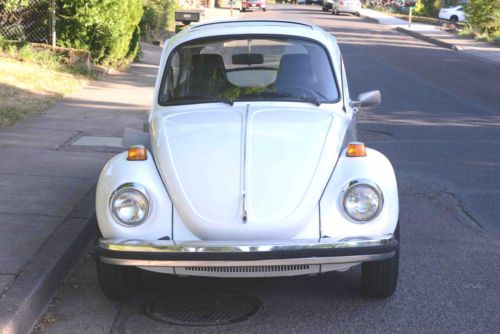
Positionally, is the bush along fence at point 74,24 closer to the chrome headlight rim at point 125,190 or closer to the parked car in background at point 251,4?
the chrome headlight rim at point 125,190

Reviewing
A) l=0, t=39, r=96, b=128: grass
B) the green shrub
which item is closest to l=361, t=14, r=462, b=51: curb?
the green shrub

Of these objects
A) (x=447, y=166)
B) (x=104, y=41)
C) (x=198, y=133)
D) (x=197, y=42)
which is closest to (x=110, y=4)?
(x=104, y=41)

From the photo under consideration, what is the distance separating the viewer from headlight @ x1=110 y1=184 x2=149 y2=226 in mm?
4793

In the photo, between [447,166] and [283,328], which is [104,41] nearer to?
[447,166]

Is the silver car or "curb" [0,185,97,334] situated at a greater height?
the silver car

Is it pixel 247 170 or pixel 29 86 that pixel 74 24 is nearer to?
pixel 29 86

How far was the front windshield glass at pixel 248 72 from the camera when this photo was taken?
6090mm

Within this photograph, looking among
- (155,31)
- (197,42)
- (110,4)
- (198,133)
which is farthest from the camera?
(155,31)

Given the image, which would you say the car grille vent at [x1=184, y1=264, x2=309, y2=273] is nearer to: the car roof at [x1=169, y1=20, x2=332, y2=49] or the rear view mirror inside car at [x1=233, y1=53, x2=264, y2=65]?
the rear view mirror inside car at [x1=233, y1=53, x2=264, y2=65]

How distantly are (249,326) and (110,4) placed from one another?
11763 millimetres

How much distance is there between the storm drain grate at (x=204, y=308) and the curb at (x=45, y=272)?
693mm

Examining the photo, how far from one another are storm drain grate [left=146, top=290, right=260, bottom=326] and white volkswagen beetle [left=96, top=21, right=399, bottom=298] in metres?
0.28

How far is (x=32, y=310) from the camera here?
4.83 m

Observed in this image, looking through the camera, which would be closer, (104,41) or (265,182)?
(265,182)
